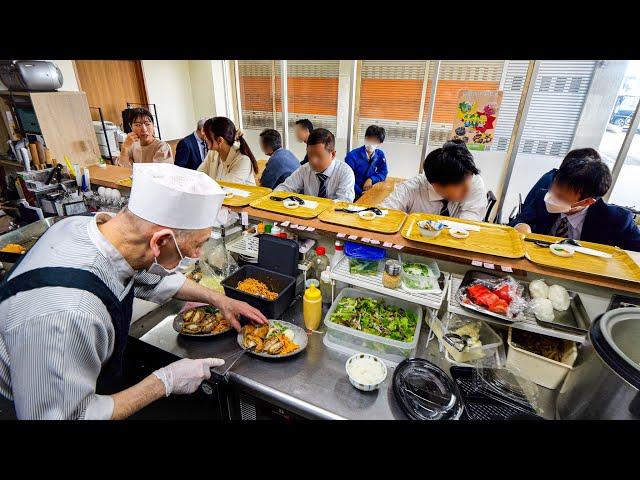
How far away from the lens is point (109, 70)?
5871mm

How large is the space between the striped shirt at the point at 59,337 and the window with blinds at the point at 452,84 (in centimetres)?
533

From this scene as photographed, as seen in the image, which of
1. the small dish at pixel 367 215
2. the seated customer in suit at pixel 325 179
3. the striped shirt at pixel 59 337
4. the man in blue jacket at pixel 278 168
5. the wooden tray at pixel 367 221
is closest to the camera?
the striped shirt at pixel 59 337

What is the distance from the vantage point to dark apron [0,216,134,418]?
103 centimetres

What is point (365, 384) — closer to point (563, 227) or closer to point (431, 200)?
point (431, 200)

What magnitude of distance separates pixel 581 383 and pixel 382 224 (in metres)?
1.13

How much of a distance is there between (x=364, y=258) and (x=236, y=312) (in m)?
0.80

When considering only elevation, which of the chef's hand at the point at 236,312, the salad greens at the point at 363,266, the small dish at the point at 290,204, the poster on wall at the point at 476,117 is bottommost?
the chef's hand at the point at 236,312

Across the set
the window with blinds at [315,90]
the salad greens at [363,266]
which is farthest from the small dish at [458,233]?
the window with blinds at [315,90]

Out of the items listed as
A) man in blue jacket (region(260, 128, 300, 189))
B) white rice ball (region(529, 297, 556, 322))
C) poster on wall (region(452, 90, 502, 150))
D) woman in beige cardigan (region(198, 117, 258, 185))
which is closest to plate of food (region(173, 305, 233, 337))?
white rice ball (region(529, 297, 556, 322))

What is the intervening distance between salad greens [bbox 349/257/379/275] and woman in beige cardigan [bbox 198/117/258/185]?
2077 mm

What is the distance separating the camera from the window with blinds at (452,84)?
4902 mm

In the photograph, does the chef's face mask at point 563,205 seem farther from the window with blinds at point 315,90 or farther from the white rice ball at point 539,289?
the window with blinds at point 315,90
